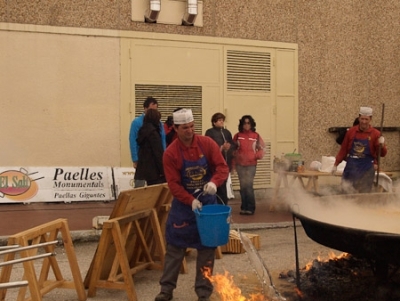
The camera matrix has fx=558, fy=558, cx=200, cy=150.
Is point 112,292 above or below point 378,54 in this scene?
below

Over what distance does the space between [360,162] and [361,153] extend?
5.4 inches

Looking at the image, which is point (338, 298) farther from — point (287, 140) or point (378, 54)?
point (378, 54)

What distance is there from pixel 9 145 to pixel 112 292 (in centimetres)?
628

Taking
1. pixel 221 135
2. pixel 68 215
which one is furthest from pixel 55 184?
pixel 221 135

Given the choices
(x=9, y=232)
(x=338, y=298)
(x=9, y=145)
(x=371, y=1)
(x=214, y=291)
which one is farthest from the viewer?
(x=371, y=1)

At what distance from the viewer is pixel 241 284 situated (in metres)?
5.93

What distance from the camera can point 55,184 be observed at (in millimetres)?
11195

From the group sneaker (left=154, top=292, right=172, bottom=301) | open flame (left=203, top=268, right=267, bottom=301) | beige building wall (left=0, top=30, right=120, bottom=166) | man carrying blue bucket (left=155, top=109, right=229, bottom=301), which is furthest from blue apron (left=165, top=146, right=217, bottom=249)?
beige building wall (left=0, top=30, right=120, bottom=166)

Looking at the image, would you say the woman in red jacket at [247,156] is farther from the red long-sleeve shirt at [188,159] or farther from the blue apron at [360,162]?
the red long-sleeve shirt at [188,159]

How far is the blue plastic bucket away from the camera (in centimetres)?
486

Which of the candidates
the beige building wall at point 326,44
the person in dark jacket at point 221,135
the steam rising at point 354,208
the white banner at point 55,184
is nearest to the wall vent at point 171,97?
the beige building wall at point 326,44

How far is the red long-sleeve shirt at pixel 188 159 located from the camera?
5.30 metres

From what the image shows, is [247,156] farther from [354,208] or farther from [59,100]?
[354,208]

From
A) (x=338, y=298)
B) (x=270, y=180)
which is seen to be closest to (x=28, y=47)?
(x=270, y=180)
